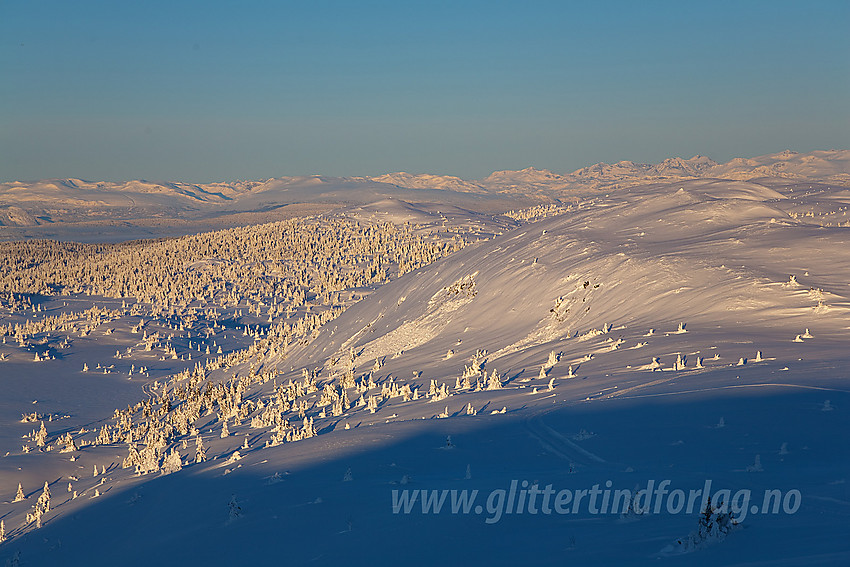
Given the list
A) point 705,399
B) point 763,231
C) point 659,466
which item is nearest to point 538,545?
point 659,466

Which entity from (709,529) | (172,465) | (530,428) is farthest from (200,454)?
(709,529)

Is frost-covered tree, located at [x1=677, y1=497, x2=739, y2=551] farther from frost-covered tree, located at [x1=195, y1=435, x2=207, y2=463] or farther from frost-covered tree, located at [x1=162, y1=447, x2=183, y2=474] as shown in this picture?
frost-covered tree, located at [x1=195, y1=435, x2=207, y2=463]

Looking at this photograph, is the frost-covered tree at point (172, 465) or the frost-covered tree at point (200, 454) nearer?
the frost-covered tree at point (172, 465)

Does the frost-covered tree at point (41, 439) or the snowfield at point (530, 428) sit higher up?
the snowfield at point (530, 428)

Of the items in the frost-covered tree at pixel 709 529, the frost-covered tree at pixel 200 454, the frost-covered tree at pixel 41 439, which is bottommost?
the frost-covered tree at pixel 41 439

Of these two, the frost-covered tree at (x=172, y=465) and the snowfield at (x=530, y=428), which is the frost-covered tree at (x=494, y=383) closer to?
the snowfield at (x=530, y=428)

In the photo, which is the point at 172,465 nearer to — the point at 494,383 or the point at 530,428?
the point at 494,383

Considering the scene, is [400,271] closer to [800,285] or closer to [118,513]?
[800,285]

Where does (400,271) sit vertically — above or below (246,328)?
above

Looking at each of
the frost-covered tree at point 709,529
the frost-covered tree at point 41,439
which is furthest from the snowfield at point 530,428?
the frost-covered tree at point 41,439
